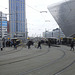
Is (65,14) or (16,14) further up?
(16,14)

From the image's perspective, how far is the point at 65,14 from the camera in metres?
51.3

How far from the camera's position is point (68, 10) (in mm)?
49250

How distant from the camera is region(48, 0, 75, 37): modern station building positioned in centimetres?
4778

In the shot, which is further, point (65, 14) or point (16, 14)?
point (16, 14)

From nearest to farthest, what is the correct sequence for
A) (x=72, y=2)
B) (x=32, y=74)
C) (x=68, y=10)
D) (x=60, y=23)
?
1. (x=32, y=74)
2. (x=72, y=2)
3. (x=68, y=10)
4. (x=60, y=23)

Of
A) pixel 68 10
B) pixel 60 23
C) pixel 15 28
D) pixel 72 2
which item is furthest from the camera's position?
pixel 15 28

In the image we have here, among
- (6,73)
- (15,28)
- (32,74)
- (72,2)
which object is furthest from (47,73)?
(15,28)

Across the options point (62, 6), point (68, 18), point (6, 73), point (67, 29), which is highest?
point (62, 6)

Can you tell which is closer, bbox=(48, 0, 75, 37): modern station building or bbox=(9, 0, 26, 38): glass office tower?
bbox=(9, 0, 26, 38): glass office tower

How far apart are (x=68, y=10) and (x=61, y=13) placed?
3.42 meters

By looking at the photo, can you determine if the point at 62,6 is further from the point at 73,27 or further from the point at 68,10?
the point at 73,27

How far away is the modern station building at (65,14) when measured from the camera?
47.8 metres

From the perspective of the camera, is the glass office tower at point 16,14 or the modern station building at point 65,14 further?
the modern station building at point 65,14

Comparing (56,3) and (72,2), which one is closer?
(72,2)
